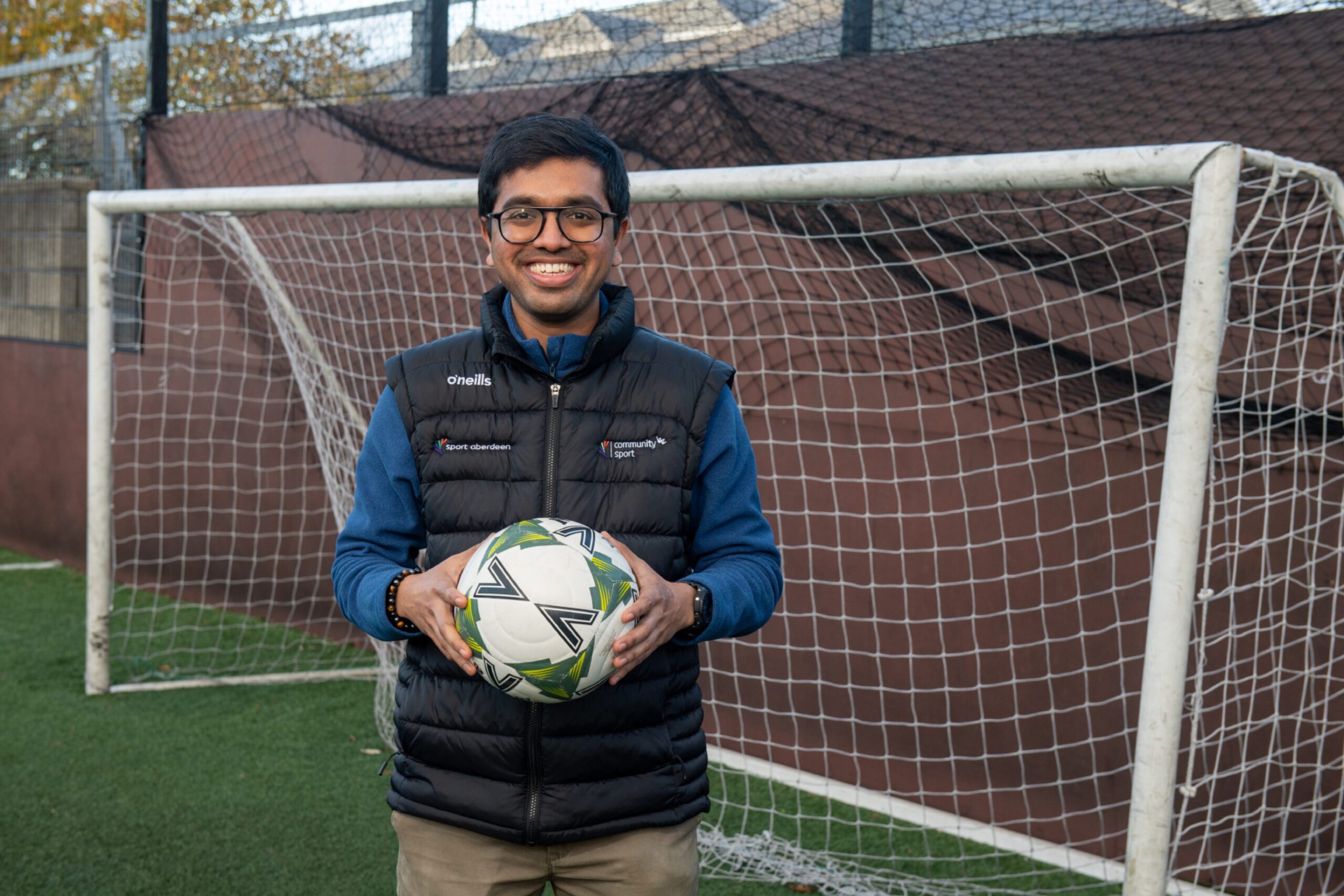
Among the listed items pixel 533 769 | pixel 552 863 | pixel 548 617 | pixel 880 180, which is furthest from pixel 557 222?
pixel 880 180

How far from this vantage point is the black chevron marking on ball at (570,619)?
1.59m

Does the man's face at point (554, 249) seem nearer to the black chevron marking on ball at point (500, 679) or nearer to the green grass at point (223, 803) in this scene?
the black chevron marking on ball at point (500, 679)

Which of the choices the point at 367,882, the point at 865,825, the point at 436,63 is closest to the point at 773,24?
the point at 436,63

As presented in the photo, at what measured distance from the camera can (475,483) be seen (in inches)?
70.2

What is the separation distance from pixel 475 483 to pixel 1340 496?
8.33 feet

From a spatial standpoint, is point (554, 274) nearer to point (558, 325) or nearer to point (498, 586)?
point (558, 325)

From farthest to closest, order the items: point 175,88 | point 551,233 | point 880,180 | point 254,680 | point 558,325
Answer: point 175,88 → point 254,680 → point 880,180 → point 558,325 → point 551,233

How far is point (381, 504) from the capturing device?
1.84 meters

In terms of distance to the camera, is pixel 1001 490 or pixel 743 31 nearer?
pixel 1001 490

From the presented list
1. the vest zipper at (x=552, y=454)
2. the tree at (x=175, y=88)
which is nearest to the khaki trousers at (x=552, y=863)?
the vest zipper at (x=552, y=454)

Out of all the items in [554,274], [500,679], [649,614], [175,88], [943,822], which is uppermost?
[175,88]

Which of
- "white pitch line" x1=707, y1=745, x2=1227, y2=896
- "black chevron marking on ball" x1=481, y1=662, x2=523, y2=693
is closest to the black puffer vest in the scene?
"black chevron marking on ball" x1=481, y1=662, x2=523, y2=693

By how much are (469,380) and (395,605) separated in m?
0.36

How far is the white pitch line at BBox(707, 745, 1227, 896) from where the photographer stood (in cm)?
352
